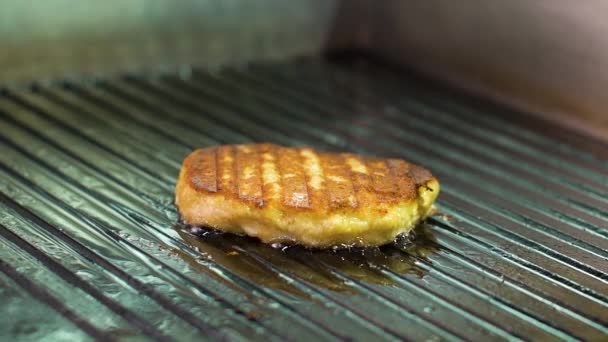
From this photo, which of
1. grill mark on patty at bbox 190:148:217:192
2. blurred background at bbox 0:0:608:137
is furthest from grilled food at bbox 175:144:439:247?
blurred background at bbox 0:0:608:137

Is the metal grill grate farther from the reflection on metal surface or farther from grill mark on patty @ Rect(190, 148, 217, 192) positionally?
grill mark on patty @ Rect(190, 148, 217, 192)

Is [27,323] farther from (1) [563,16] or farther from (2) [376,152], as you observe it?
(1) [563,16]

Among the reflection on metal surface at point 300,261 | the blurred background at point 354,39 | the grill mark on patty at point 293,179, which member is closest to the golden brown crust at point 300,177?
the grill mark on patty at point 293,179

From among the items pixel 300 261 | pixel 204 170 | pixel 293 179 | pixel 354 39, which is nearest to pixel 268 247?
pixel 300 261

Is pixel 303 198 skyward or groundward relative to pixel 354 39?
groundward

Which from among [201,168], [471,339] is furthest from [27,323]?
[471,339]

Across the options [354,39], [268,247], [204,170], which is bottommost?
[268,247]

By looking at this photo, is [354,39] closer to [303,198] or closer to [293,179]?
[293,179]

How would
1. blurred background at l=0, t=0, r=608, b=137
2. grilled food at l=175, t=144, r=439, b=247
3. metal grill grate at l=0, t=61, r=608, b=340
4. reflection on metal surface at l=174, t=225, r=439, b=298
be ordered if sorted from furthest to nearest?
blurred background at l=0, t=0, r=608, b=137
grilled food at l=175, t=144, r=439, b=247
reflection on metal surface at l=174, t=225, r=439, b=298
metal grill grate at l=0, t=61, r=608, b=340
